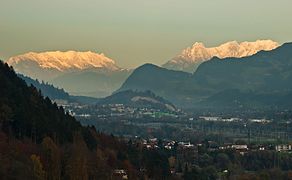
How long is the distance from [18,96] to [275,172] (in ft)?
88.9

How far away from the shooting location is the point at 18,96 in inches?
2633

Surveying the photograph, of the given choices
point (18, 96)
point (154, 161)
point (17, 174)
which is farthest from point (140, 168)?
point (17, 174)

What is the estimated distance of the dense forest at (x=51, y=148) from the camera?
159 ft

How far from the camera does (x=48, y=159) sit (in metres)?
50.6

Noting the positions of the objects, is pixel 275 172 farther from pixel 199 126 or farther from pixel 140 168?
pixel 199 126

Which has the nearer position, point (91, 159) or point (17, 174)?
point (17, 174)

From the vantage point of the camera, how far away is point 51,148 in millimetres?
52094

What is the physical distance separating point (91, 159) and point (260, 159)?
3986cm

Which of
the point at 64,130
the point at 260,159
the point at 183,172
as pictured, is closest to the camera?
the point at 64,130

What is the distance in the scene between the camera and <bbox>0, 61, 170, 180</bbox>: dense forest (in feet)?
159

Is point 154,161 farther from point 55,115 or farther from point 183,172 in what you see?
point 55,115

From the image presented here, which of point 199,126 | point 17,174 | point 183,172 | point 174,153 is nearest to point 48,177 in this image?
point 17,174

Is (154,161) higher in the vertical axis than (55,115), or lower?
lower

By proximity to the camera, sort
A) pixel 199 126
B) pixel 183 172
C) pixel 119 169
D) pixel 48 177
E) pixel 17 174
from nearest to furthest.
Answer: pixel 17 174 → pixel 48 177 → pixel 119 169 → pixel 183 172 → pixel 199 126
